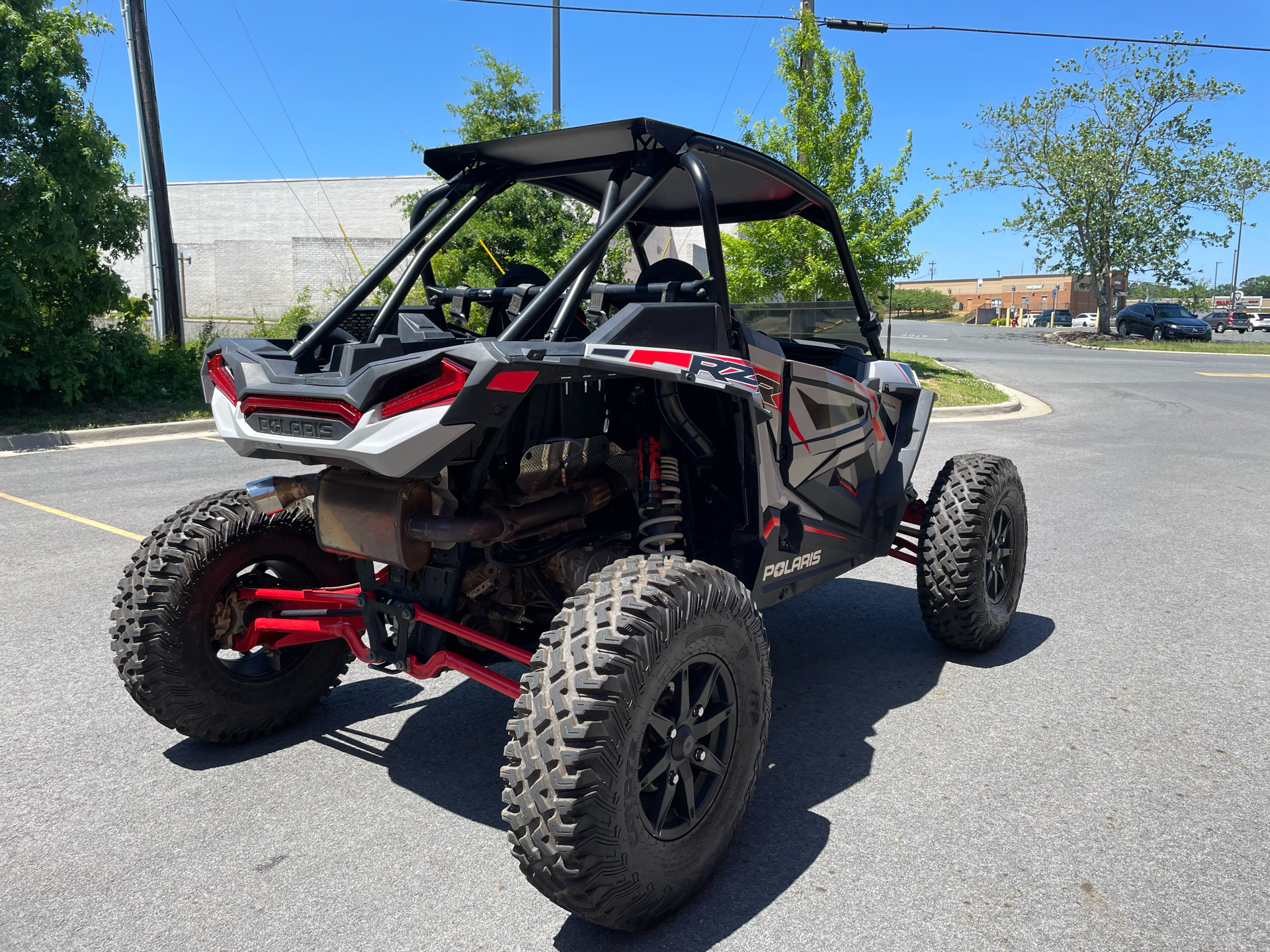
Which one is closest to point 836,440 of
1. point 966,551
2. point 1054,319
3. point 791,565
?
point 791,565

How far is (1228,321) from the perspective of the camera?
5538 cm

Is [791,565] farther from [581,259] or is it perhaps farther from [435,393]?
[435,393]

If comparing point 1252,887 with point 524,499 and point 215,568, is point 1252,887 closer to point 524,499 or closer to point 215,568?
point 524,499

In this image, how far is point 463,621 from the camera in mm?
3410

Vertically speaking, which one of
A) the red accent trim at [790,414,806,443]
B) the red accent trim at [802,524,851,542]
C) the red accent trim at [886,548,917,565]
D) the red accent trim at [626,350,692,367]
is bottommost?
the red accent trim at [886,548,917,565]

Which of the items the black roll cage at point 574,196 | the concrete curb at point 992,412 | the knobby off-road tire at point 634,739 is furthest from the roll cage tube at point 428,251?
the concrete curb at point 992,412

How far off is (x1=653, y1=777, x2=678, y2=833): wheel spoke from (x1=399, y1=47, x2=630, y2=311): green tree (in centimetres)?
1265

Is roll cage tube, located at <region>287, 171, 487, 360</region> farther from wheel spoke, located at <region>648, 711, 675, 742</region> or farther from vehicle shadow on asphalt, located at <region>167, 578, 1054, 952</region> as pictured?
wheel spoke, located at <region>648, 711, 675, 742</region>

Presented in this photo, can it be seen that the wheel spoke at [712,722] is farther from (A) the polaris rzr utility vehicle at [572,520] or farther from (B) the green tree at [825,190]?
(B) the green tree at [825,190]

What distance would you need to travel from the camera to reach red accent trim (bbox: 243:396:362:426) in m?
2.57

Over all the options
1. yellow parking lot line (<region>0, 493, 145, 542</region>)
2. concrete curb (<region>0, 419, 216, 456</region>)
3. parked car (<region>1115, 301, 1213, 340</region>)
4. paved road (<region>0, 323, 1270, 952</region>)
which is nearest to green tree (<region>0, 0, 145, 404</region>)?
concrete curb (<region>0, 419, 216, 456</region>)

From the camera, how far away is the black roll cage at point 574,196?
294cm

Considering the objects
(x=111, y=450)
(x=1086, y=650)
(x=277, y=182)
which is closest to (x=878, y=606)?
(x=1086, y=650)

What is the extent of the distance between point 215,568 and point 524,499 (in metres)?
1.14
